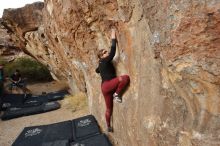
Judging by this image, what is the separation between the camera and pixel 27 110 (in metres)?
10.3

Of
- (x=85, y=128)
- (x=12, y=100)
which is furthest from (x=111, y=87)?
(x=12, y=100)

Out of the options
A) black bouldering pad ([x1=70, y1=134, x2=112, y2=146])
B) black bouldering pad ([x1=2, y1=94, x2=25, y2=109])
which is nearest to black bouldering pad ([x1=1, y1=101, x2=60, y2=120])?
black bouldering pad ([x1=2, y1=94, x2=25, y2=109])

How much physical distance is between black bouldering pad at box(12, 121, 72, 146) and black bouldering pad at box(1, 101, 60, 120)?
2.74 metres

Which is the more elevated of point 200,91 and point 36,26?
point 36,26

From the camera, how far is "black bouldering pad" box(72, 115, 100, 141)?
21.5ft

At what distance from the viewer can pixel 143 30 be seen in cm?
375

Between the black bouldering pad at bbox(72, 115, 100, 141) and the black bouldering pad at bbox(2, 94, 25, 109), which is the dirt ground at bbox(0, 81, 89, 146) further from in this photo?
the black bouldering pad at bbox(2, 94, 25, 109)

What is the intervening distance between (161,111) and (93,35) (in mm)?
3181

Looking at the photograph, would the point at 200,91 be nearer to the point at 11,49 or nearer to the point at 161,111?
the point at 161,111

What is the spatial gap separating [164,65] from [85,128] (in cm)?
431

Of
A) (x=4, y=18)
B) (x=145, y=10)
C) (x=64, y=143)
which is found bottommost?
(x=64, y=143)

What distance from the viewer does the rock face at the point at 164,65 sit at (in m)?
2.61

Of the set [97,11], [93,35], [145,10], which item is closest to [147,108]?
[145,10]

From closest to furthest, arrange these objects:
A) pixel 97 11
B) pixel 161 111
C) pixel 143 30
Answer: pixel 161 111 < pixel 143 30 < pixel 97 11
